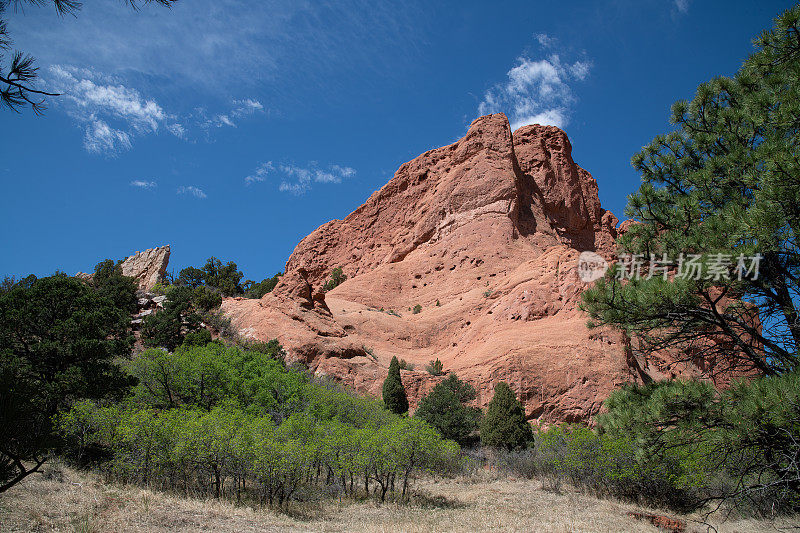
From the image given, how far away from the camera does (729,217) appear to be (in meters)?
6.85

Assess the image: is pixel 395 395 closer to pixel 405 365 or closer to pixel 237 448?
pixel 405 365

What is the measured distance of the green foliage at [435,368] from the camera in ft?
90.1

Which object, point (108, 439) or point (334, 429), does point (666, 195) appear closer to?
point (334, 429)

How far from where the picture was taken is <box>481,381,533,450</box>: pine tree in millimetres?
20672

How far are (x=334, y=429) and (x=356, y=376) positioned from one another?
11.6 meters

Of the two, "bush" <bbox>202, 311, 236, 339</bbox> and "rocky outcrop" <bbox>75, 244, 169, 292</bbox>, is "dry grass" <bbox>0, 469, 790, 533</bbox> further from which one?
"rocky outcrop" <bbox>75, 244, 169, 292</bbox>

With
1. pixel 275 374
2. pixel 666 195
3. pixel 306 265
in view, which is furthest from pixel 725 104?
pixel 306 265

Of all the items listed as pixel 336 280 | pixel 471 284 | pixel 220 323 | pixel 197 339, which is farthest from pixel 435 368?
pixel 336 280

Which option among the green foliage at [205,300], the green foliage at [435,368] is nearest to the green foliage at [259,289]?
the green foliage at [205,300]

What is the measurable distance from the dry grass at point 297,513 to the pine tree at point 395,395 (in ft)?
28.2

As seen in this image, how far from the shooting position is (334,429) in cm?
1589

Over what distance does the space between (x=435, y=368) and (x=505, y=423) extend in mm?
7452

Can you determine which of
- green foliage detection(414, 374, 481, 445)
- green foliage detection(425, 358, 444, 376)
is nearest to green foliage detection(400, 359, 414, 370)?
green foliage detection(425, 358, 444, 376)

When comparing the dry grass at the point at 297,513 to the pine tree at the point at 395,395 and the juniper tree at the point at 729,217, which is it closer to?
the juniper tree at the point at 729,217
